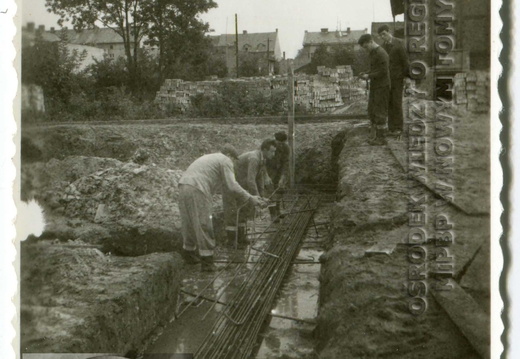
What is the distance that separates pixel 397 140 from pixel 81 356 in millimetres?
2181

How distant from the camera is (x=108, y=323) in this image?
2.60 metres

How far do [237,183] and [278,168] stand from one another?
0.77 m

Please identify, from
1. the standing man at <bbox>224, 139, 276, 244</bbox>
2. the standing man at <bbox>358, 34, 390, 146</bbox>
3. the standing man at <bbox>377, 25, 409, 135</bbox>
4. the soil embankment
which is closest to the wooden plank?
the soil embankment

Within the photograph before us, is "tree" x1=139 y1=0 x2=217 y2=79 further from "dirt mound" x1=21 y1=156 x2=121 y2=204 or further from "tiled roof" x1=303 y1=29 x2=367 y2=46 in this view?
"dirt mound" x1=21 y1=156 x2=121 y2=204

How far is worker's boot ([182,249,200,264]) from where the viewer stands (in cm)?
328

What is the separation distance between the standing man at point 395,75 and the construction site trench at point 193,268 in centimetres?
16

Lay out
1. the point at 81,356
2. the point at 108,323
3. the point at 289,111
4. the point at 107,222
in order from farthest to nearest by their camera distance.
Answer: the point at 289,111 < the point at 107,222 < the point at 108,323 < the point at 81,356

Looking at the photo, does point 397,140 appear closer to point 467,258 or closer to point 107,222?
point 467,258

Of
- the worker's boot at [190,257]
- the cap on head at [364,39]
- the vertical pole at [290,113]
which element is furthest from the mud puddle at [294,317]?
the cap on head at [364,39]

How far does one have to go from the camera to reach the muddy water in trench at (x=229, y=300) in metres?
2.59

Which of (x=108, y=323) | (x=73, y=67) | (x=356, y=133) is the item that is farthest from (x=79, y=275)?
(x=356, y=133)

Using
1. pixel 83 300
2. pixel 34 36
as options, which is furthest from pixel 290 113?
pixel 83 300

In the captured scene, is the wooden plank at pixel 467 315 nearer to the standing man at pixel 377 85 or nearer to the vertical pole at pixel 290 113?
the standing man at pixel 377 85

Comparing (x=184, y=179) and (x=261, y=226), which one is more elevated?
(x=184, y=179)
